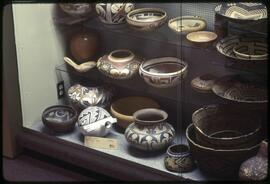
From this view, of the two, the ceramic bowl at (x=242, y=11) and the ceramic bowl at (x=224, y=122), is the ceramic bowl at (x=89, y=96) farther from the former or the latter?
the ceramic bowl at (x=242, y=11)

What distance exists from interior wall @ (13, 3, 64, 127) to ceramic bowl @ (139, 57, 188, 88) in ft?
1.60

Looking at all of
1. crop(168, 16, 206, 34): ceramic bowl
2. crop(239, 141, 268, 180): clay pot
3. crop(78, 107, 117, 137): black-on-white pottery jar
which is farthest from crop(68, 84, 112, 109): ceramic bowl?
crop(239, 141, 268, 180): clay pot

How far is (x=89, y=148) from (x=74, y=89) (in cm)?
32

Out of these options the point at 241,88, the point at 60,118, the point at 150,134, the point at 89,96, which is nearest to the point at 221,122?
the point at 241,88

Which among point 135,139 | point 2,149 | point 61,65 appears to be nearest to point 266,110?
point 135,139

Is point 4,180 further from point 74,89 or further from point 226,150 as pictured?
point 226,150

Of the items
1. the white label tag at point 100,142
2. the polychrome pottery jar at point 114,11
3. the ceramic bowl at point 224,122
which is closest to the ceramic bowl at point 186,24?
the polychrome pottery jar at point 114,11

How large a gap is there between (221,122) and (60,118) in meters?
0.74

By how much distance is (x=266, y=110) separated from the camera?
2.12 meters

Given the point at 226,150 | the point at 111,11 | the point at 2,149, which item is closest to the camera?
the point at 226,150

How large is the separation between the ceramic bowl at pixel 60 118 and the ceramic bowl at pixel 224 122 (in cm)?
60

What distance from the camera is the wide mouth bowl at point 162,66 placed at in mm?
2363

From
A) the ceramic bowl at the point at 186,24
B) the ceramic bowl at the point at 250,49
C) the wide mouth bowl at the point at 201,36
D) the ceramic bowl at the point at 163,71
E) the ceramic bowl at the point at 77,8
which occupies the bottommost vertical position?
the ceramic bowl at the point at 163,71

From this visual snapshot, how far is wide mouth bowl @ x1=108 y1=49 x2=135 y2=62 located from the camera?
2.44m
